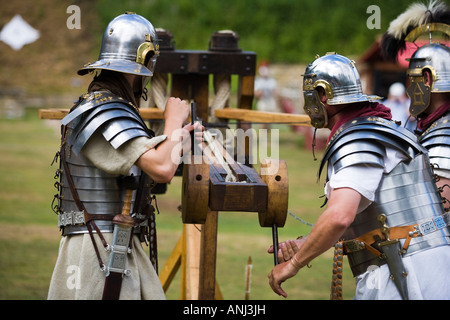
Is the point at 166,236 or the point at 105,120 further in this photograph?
the point at 166,236

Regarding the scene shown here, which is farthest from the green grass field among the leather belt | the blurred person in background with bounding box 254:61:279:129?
the blurred person in background with bounding box 254:61:279:129

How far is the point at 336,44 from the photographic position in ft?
102

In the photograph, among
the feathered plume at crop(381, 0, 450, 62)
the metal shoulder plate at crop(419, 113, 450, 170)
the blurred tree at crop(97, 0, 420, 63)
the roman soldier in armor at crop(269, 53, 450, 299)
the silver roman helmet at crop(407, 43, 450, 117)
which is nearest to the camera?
the roman soldier in armor at crop(269, 53, 450, 299)

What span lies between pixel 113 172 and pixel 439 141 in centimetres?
214

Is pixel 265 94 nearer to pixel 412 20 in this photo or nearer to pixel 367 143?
pixel 412 20

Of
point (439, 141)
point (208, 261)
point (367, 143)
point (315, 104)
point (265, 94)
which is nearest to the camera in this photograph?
point (367, 143)

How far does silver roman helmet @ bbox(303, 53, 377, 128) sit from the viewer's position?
150 inches

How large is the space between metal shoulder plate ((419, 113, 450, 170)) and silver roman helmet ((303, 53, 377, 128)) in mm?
938

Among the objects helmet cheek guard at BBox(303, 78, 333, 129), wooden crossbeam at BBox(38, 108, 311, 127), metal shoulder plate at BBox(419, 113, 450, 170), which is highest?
wooden crossbeam at BBox(38, 108, 311, 127)

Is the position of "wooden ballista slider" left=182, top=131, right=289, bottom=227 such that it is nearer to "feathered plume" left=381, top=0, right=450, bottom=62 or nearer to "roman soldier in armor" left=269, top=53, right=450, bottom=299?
"roman soldier in armor" left=269, top=53, right=450, bottom=299

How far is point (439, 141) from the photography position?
4609mm

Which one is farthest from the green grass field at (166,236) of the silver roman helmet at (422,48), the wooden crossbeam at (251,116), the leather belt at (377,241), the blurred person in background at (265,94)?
the blurred person in background at (265,94)

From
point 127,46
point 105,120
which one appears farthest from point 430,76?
point 105,120

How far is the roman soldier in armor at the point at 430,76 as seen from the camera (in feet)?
14.9
